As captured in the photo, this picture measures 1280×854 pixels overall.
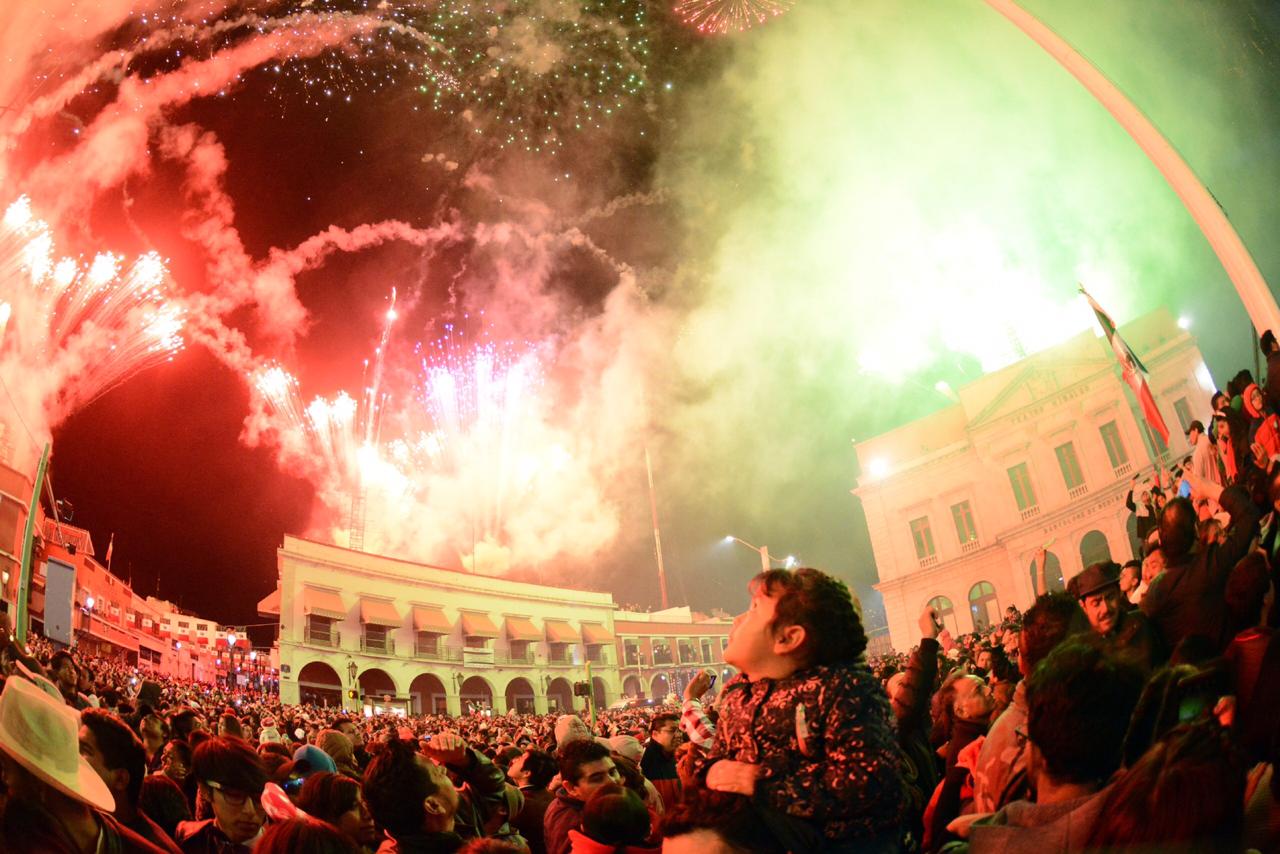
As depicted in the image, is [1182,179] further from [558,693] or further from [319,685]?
[558,693]

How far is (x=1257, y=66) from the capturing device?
7.93 metres

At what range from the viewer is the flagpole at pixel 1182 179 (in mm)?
6855

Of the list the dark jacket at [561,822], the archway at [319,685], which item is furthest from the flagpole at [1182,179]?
the archway at [319,685]

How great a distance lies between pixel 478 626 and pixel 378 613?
469 centimetres

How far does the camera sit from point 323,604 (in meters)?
29.2

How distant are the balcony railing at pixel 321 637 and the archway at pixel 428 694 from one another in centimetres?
531

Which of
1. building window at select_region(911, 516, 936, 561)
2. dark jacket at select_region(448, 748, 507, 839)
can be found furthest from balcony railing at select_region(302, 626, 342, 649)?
dark jacket at select_region(448, 748, 507, 839)

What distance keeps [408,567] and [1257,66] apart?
3219 cm

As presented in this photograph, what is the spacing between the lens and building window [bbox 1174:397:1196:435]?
1288 centimetres

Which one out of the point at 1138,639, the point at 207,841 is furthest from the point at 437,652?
the point at 1138,639

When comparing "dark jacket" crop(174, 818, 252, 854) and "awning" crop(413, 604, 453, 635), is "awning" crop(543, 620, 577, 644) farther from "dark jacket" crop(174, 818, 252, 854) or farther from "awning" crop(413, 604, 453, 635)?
"dark jacket" crop(174, 818, 252, 854)

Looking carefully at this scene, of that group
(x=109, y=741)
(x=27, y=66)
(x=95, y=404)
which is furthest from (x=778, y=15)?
(x=109, y=741)

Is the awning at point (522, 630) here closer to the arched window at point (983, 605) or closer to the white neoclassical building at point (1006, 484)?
the white neoclassical building at point (1006, 484)

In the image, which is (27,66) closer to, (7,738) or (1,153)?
(1,153)
